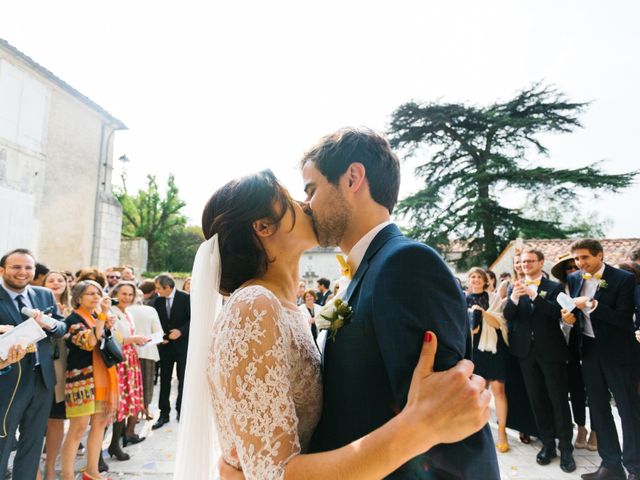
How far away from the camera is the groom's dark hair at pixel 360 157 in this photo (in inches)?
70.6

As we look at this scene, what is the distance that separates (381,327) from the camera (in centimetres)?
129

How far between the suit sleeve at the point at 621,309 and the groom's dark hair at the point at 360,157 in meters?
4.61

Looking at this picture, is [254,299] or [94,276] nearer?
[254,299]

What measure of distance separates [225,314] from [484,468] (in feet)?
3.51

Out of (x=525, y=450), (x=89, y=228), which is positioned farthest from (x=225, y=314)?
(x=89, y=228)

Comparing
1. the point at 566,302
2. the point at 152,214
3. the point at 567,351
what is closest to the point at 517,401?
the point at 567,351

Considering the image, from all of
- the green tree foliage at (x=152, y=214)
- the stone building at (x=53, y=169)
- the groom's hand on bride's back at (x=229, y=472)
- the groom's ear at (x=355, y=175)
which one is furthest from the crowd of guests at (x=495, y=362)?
the green tree foliage at (x=152, y=214)

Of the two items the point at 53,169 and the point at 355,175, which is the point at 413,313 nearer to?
the point at 355,175

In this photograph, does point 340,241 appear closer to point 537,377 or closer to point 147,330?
point 537,377

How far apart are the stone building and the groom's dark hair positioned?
50.0 feet

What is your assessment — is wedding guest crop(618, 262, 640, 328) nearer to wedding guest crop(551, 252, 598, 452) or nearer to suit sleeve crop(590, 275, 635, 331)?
suit sleeve crop(590, 275, 635, 331)

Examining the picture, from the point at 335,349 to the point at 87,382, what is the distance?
4.45 metres

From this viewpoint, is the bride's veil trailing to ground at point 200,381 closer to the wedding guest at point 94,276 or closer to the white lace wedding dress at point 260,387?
the white lace wedding dress at point 260,387

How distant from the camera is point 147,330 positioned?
673 cm
